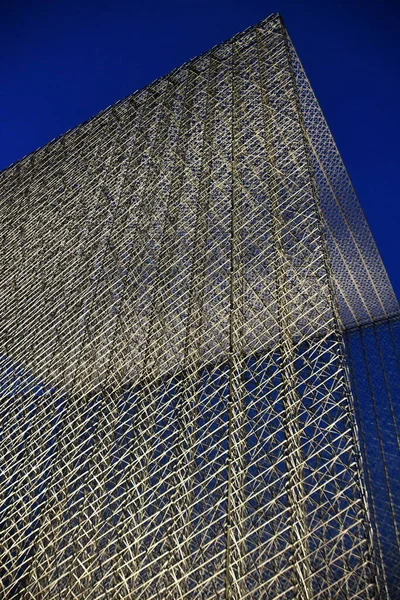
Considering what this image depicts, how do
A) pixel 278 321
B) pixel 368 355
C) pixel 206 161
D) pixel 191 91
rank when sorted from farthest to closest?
pixel 368 355 → pixel 191 91 → pixel 206 161 → pixel 278 321

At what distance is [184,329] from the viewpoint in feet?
34.7

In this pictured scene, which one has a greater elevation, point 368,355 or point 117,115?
point 117,115

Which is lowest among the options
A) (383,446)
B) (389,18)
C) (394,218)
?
(383,446)

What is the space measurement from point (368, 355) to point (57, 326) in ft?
34.5

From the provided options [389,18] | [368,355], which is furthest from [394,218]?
[389,18]

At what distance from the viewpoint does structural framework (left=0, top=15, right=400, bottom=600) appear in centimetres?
827

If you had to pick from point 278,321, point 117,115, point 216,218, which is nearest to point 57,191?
point 117,115

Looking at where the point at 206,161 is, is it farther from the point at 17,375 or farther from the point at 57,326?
the point at 17,375

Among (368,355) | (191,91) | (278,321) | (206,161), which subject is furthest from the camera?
(368,355)

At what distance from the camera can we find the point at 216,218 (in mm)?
12250

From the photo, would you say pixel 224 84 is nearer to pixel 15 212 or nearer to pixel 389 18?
pixel 389 18

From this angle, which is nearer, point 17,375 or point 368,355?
point 17,375

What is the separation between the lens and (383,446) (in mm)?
14711

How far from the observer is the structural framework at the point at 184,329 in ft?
27.1
